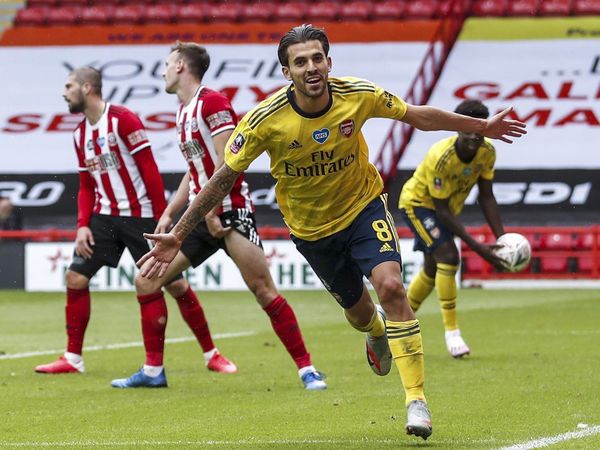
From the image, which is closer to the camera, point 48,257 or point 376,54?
point 48,257

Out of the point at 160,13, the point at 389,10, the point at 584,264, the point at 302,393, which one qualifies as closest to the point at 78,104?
the point at 302,393

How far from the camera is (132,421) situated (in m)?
7.23

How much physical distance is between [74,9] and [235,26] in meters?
3.66

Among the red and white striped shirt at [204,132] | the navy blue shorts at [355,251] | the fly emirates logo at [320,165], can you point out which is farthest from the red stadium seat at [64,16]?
the fly emirates logo at [320,165]

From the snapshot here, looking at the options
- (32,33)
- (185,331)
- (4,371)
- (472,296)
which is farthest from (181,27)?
(4,371)

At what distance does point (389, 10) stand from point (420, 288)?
685 inches

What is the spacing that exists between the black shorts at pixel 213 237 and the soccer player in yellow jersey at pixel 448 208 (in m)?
2.26

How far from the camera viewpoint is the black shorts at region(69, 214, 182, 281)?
9.52 meters

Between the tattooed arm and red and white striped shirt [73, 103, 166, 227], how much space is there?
119 inches

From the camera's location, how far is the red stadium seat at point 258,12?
2844 cm

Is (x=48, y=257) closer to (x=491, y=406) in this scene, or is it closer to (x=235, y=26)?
(x=235, y=26)

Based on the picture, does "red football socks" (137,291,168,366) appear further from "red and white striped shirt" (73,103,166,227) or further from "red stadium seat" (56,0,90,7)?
"red stadium seat" (56,0,90,7)

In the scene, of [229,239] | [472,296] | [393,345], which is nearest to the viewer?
[393,345]

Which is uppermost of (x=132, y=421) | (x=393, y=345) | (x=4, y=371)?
(x=393, y=345)
